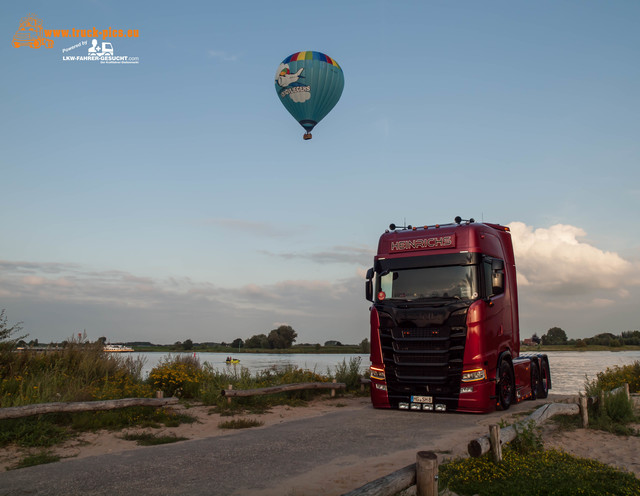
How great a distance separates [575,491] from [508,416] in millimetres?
6243

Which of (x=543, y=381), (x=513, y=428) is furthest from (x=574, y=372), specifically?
(x=513, y=428)

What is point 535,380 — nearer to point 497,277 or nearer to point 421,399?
point 497,277

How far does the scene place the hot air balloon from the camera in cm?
2405

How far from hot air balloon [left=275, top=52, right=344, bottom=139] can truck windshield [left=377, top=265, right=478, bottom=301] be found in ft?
44.8

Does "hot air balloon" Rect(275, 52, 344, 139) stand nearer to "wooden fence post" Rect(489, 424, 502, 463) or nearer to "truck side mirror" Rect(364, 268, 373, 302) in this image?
"truck side mirror" Rect(364, 268, 373, 302)

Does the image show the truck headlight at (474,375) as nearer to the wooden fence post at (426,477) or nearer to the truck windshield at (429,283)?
the truck windshield at (429,283)

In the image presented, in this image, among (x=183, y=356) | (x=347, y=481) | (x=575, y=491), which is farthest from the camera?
(x=183, y=356)

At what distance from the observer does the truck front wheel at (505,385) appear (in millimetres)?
12922

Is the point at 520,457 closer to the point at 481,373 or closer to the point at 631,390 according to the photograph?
the point at 481,373

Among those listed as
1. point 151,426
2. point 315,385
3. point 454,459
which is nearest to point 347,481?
point 454,459

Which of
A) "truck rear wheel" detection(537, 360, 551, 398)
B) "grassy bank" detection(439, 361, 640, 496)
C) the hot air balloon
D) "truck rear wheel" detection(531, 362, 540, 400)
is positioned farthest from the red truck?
the hot air balloon

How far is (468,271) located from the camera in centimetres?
1248

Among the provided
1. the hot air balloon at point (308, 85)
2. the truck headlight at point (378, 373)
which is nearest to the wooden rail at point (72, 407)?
the truck headlight at point (378, 373)

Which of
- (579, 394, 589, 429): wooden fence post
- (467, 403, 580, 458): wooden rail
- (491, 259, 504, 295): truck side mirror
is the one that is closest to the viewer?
(467, 403, 580, 458): wooden rail
